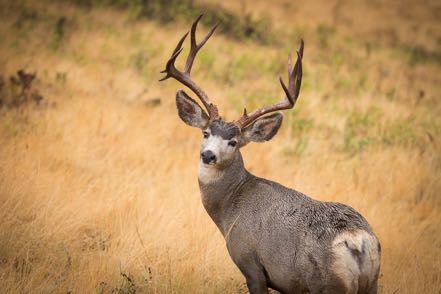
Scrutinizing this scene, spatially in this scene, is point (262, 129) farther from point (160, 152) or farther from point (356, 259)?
point (160, 152)

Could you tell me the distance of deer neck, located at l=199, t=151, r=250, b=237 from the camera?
5523 mm

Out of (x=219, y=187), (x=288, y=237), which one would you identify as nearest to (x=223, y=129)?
(x=219, y=187)

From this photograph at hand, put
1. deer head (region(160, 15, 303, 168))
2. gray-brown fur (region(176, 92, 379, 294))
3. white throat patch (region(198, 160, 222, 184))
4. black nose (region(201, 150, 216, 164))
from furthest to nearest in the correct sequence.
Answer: white throat patch (region(198, 160, 222, 184)), deer head (region(160, 15, 303, 168)), black nose (region(201, 150, 216, 164)), gray-brown fur (region(176, 92, 379, 294))

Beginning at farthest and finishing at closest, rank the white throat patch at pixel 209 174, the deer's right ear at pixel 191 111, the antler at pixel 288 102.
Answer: the deer's right ear at pixel 191 111 < the antler at pixel 288 102 < the white throat patch at pixel 209 174

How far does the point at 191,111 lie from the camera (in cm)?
605

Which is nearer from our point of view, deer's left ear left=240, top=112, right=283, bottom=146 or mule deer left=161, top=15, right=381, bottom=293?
mule deer left=161, top=15, right=381, bottom=293

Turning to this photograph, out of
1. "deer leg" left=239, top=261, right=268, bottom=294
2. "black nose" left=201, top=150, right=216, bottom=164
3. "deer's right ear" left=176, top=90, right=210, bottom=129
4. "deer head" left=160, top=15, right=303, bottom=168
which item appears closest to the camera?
"deer leg" left=239, top=261, right=268, bottom=294

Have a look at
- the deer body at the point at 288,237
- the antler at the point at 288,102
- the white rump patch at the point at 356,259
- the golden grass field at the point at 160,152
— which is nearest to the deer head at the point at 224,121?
the antler at the point at 288,102

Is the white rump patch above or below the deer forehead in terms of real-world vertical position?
below

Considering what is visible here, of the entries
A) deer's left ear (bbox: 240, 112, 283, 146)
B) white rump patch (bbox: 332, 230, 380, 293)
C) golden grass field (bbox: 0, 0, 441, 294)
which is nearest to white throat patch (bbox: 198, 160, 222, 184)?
deer's left ear (bbox: 240, 112, 283, 146)

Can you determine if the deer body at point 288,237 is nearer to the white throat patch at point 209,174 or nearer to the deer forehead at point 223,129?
the white throat patch at point 209,174

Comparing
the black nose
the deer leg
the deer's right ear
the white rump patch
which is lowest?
the deer leg

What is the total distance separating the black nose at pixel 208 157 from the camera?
5.26 metres

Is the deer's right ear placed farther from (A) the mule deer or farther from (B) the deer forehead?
(B) the deer forehead
